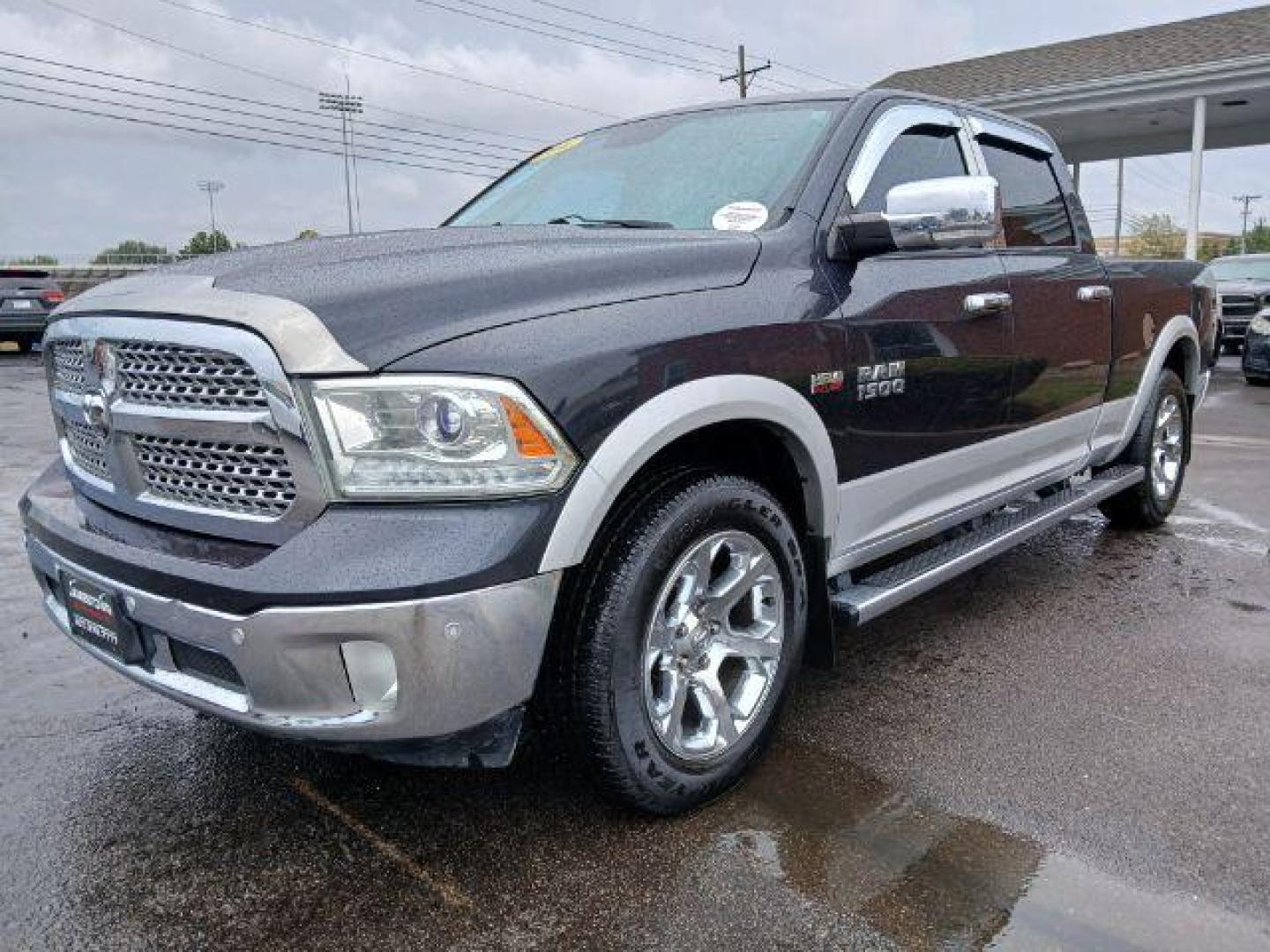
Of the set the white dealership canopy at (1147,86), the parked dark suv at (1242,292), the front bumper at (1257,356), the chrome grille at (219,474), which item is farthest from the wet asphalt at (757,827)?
the white dealership canopy at (1147,86)

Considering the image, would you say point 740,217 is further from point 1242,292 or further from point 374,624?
point 1242,292

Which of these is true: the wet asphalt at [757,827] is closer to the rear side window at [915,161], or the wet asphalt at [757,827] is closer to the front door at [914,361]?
the front door at [914,361]

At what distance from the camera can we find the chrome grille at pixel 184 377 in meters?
2.08

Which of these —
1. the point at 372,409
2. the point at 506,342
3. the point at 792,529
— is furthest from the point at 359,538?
the point at 792,529

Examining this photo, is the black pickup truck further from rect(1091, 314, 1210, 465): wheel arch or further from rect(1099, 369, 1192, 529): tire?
rect(1099, 369, 1192, 529): tire

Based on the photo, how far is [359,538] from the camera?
196 centimetres

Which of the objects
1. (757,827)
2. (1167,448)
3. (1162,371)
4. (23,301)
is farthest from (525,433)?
(23,301)

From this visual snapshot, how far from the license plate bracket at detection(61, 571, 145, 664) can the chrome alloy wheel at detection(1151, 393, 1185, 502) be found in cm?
471

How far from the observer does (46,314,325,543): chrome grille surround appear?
2031mm

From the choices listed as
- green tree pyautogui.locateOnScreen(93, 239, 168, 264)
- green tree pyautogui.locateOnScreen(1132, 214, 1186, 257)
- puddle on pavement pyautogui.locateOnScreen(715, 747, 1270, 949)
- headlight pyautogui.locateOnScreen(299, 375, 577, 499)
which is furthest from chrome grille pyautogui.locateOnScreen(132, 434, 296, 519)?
green tree pyautogui.locateOnScreen(1132, 214, 1186, 257)

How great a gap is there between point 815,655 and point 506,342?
1.43 m

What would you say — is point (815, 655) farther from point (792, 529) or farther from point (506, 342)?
point (506, 342)

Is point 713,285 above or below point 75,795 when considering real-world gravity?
above

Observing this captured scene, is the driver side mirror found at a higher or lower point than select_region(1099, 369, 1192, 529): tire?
higher
